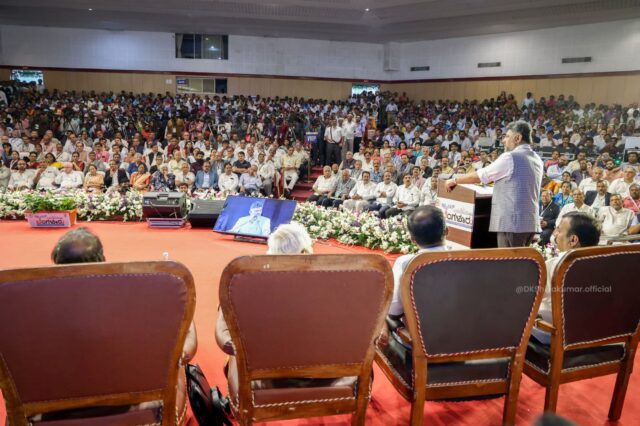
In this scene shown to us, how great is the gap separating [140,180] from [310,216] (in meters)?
3.80

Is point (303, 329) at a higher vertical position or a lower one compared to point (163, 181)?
higher

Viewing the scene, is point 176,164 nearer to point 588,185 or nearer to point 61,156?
point 61,156

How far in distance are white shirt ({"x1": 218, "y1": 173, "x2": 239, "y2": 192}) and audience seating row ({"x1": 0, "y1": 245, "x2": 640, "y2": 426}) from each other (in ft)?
22.6

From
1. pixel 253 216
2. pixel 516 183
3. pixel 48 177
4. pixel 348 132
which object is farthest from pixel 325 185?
pixel 516 183

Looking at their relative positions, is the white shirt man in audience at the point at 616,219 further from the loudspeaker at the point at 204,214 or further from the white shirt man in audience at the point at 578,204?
the loudspeaker at the point at 204,214

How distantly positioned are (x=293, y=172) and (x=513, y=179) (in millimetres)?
7082

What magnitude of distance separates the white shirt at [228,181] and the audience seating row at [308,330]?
688cm

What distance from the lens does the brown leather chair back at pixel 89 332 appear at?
1.24 metres

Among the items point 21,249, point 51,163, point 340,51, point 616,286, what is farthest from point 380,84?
point 616,286

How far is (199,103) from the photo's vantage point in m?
14.8

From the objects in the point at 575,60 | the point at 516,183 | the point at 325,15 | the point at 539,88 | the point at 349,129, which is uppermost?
the point at 325,15

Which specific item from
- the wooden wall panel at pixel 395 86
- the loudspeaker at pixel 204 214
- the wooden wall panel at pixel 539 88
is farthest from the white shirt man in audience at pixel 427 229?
the wooden wall panel at pixel 395 86

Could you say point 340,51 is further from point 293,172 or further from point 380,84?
point 293,172

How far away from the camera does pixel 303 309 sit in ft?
4.77
